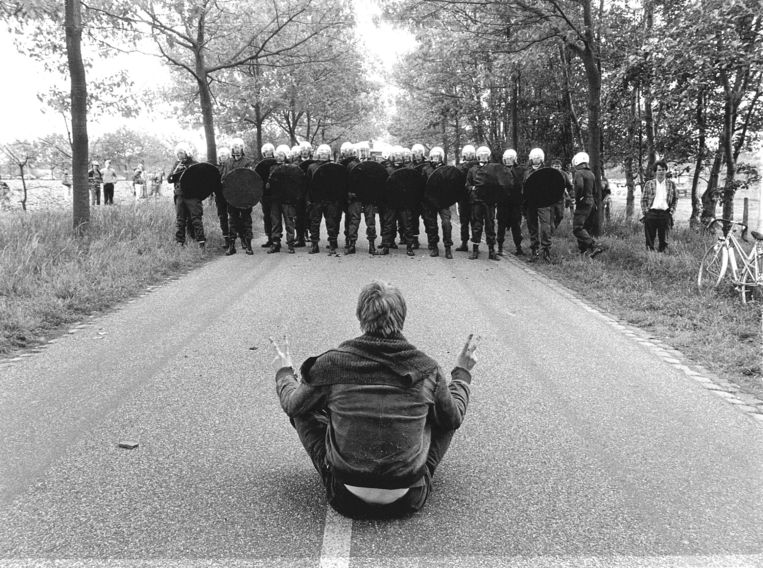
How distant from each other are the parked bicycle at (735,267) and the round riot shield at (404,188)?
5.56 m

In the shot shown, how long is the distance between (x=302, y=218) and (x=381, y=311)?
36.4ft

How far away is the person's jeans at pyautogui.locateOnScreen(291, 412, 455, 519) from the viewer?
3223 mm

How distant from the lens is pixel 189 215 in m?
13.0

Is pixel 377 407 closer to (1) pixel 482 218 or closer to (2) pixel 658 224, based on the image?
(1) pixel 482 218

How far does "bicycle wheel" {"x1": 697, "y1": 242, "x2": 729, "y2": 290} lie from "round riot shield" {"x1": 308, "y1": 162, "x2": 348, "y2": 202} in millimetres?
6716

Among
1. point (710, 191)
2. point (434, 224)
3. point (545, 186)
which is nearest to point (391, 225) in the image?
point (434, 224)

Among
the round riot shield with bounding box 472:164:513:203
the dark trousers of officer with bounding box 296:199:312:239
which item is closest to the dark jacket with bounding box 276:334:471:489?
the round riot shield with bounding box 472:164:513:203

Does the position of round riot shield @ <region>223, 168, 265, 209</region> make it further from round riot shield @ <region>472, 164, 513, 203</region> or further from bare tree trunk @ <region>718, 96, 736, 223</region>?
bare tree trunk @ <region>718, 96, 736, 223</region>

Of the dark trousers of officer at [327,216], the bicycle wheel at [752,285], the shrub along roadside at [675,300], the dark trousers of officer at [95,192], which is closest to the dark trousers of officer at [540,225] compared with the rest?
the shrub along roadside at [675,300]

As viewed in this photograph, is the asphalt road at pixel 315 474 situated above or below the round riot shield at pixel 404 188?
below

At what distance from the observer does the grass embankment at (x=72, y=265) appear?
7.22 metres

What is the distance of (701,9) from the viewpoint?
35.2 ft

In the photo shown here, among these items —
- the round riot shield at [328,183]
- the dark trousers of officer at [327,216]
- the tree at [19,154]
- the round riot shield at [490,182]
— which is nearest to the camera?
the round riot shield at [490,182]

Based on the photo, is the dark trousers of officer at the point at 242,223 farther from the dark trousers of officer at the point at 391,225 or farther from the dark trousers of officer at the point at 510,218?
the dark trousers of officer at the point at 510,218
